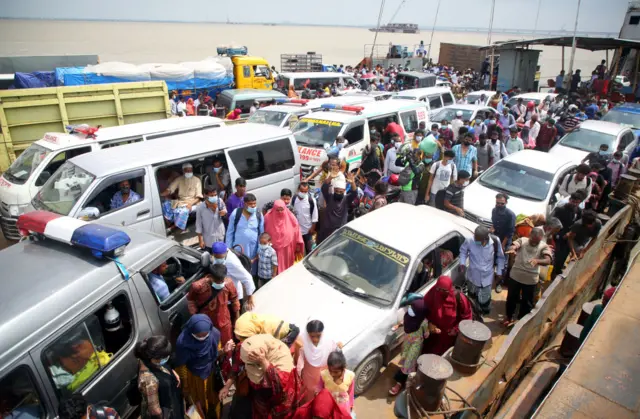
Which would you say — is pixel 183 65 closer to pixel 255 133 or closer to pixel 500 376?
pixel 255 133

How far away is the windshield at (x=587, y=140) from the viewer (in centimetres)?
990

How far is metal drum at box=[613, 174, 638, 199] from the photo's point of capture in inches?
270

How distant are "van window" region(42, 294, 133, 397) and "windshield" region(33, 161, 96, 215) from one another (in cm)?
249

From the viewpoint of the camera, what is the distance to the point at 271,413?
3062mm

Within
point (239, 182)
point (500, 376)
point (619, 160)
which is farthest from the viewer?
point (619, 160)

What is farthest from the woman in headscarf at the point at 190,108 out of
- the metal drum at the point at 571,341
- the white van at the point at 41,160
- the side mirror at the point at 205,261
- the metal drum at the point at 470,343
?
the metal drum at the point at 571,341

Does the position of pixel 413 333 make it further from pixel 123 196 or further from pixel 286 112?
pixel 286 112

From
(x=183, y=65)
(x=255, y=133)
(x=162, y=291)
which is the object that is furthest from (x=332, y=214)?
(x=183, y=65)

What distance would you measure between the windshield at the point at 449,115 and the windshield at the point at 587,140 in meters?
2.80

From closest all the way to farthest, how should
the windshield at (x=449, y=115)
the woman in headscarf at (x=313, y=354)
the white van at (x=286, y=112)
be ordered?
1. the woman in headscarf at (x=313, y=354)
2. the white van at (x=286, y=112)
3. the windshield at (x=449, y=115)

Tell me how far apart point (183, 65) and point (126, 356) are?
1637 centimetres

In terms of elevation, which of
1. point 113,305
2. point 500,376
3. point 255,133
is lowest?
point 500,376

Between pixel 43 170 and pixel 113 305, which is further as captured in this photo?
pixel 43 170

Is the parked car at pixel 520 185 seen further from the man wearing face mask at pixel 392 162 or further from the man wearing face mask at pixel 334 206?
the man wearing face mask at pixel 334 206
